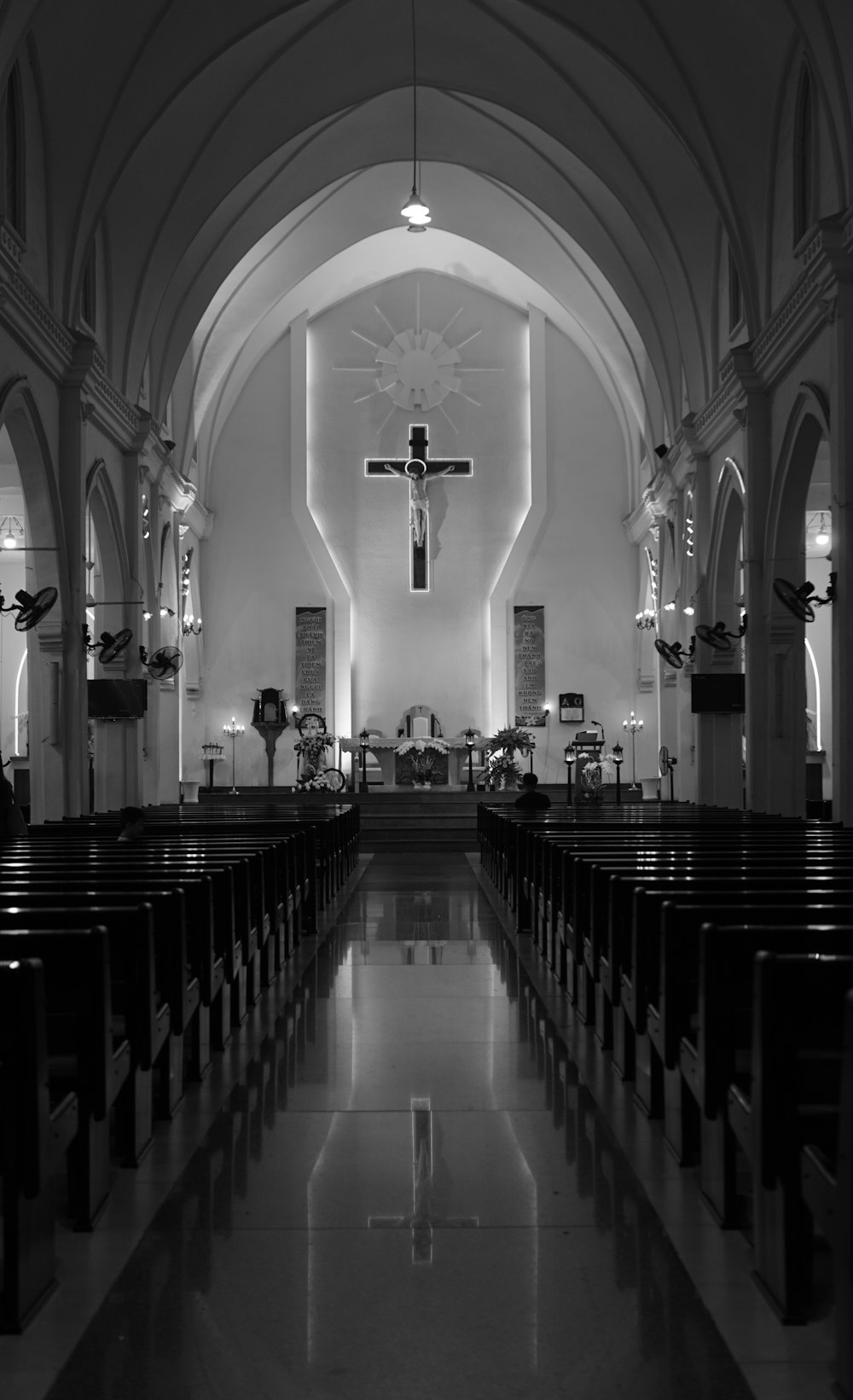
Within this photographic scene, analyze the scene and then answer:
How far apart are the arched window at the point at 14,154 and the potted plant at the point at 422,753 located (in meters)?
12.9

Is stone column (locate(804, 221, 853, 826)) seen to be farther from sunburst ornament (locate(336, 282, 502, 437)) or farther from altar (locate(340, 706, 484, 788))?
sunburst ornament (locate(336, 282, 502, 437))

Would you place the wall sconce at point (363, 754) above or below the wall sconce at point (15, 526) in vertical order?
below

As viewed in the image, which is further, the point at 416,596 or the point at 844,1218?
the point at 416,596

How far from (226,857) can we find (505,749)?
15.2 meters

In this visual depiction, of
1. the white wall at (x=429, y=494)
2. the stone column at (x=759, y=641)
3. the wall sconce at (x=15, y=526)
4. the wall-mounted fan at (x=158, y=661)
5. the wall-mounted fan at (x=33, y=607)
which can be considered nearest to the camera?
the wall-mounted fan at (x=33, y=607)

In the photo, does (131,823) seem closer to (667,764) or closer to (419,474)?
(667,764)

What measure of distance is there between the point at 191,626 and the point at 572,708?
7.76 meters

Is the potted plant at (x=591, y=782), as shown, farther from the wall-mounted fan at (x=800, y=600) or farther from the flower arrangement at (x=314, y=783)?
the wall-mounted fan at (x=800, y=600)

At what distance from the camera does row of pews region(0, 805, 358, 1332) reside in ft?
9.25

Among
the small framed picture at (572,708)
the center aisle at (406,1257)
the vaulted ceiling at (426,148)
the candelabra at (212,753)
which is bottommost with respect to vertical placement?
the center aisle at (406,1257)

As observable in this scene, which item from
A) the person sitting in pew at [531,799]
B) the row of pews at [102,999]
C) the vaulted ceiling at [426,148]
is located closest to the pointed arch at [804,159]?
the vaulted ceiling at [426,148]

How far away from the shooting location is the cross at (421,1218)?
129 inches

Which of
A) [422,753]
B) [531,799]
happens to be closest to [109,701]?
[531,799]

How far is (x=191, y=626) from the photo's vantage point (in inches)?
953
